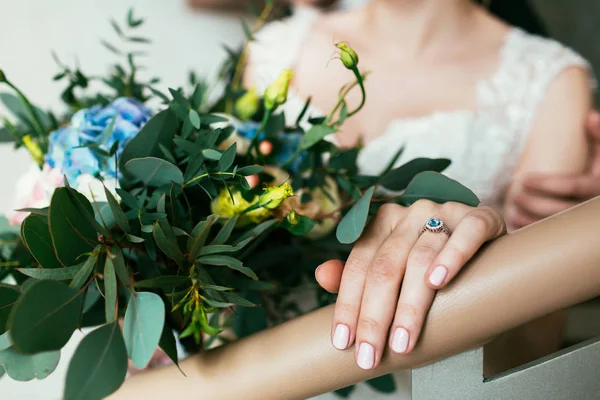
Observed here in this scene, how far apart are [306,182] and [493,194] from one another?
2.52ft

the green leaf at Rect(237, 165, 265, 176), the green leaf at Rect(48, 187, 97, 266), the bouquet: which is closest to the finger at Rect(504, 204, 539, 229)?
the bouquet

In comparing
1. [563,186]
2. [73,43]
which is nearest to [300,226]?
[563,186]

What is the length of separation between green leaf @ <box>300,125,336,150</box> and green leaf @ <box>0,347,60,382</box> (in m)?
0.28

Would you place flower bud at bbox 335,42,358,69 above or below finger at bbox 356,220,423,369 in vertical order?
above

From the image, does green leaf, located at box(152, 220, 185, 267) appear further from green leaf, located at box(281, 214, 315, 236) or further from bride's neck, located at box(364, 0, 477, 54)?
bride's neck, located at box(364, 0, 477, 54)

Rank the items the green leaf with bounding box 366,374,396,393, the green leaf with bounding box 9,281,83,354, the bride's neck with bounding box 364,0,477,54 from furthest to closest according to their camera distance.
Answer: the bride's neck with bounding box 364,0,477,54 → the green leaf with bounding box 366,374,396,393 → the green leaf with bounding box 9,281,83,354

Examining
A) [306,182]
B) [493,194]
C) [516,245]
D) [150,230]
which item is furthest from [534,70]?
[150,230]

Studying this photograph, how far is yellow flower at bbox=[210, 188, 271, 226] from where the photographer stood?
46 centimetres

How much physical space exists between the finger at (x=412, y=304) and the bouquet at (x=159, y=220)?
0.18ft

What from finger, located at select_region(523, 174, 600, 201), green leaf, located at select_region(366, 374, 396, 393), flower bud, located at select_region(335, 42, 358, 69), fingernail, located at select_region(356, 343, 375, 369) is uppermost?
flower bud, located at select_region(335, 42, 358, 69)

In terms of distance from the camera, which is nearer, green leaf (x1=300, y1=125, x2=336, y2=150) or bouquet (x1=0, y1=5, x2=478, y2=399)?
bouquet (x1=0, y1=5, x2=478, y2=399)

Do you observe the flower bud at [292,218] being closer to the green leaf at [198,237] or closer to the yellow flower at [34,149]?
the green leaf at [198,237]

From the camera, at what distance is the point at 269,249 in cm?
59

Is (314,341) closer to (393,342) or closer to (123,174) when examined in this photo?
(393,342)
